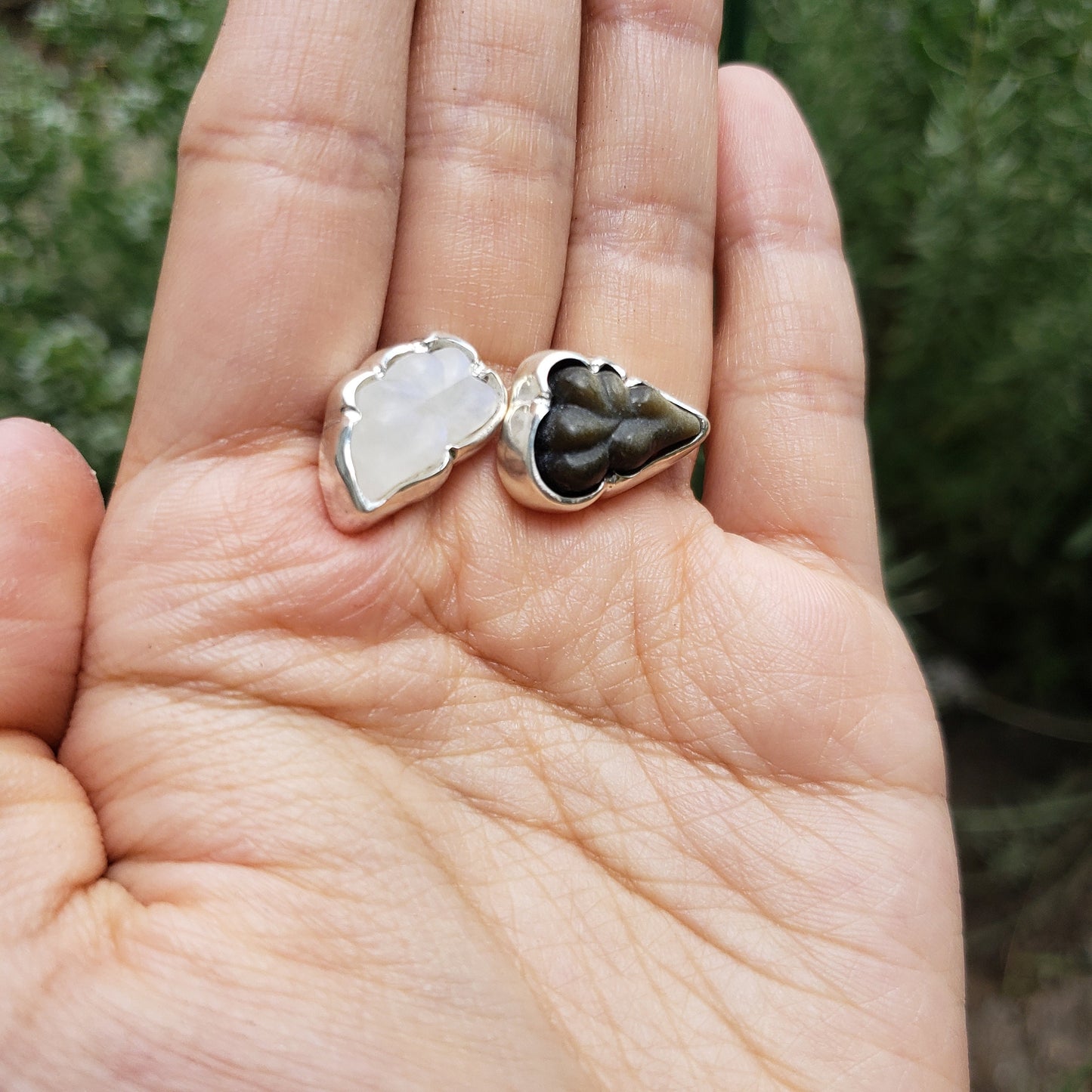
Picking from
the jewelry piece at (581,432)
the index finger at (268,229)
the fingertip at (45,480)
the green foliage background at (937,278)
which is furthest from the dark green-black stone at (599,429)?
the green foliage background at (937,278)

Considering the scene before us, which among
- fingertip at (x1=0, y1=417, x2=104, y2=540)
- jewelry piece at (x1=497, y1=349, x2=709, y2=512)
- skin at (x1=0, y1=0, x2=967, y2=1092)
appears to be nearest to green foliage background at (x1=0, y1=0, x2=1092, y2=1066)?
fingertip at (x1=0, y1=417, x2=104, y2=540)

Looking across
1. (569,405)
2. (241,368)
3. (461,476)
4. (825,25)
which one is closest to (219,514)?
(241,368)

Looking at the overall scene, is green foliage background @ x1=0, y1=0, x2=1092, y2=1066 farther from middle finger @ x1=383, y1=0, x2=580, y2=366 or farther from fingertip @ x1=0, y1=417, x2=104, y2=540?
middle finger @ x1=383, y1=0, x2=580, y2=366

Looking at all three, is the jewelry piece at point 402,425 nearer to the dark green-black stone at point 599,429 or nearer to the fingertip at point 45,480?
the dark green-black stone at point 599,429

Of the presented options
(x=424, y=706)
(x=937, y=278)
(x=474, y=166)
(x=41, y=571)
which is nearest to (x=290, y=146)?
(x=474, y=166)

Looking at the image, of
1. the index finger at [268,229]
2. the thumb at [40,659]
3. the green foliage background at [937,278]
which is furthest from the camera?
the green foliage background at [937,278]

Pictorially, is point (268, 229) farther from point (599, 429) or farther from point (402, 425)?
point (599, 429)
